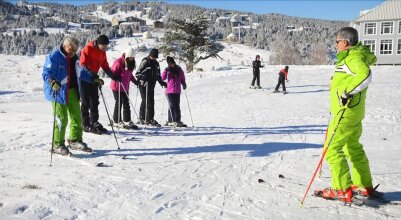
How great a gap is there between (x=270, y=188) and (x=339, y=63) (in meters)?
1.90

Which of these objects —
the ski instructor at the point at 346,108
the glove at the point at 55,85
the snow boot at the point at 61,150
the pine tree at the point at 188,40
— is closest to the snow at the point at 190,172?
the snow boot at the point at 61,150

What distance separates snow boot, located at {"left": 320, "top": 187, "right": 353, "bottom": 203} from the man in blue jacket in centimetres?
413

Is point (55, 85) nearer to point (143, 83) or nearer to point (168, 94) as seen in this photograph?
point (143, 83)

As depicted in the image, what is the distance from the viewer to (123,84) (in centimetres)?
962

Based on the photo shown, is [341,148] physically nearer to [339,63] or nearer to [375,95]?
[339,63]

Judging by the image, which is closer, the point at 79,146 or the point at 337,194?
the point at 337,194

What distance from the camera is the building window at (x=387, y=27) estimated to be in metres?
54.3

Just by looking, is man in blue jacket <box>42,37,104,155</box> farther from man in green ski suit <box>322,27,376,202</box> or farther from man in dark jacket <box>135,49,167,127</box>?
man in green ski suit <box>322,27,376,202</box>

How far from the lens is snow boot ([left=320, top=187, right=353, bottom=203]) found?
4.56m

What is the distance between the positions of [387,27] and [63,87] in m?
57.5

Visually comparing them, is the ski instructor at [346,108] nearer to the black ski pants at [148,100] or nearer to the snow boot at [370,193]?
the snow boot at [370,193]

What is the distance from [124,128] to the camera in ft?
31.0

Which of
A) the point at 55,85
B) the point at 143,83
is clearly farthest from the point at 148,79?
the point at 55,85

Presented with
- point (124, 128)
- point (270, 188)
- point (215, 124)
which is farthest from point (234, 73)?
point (270, 188)
